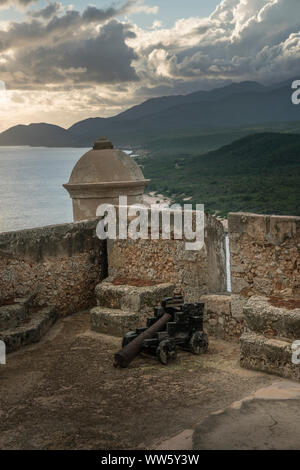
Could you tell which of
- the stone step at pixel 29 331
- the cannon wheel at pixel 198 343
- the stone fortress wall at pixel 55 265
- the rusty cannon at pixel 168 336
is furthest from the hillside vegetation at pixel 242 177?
the cannon wheel at pixel 198 343

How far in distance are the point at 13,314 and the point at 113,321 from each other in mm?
1071

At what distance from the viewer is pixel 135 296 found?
5.52 m

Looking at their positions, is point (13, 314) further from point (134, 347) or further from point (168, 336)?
point (168, 336)

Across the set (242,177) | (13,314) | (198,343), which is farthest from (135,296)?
(242,177)

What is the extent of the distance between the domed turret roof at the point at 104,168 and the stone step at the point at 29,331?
9.41 feet

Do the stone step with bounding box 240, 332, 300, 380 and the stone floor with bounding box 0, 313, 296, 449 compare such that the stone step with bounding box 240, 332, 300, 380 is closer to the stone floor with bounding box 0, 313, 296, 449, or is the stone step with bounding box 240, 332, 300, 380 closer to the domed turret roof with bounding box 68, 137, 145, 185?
the stone floor with bounding box 0, 313, 296, 449

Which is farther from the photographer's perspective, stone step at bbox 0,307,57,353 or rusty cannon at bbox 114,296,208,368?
stone step at bbox 0,307,57,353

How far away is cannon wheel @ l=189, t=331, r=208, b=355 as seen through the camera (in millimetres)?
4766

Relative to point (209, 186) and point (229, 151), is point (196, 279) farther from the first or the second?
point (229, 151)

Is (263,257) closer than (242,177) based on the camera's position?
Yes

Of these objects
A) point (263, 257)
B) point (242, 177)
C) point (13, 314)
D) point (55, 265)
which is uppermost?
point (242, 177)

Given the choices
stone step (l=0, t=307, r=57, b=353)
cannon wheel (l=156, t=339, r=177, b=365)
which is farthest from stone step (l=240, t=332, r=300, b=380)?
stone step (l=0, t=307, r=57, b=353)

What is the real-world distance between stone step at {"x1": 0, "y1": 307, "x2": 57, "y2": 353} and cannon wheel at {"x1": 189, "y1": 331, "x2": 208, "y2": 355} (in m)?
1.74
